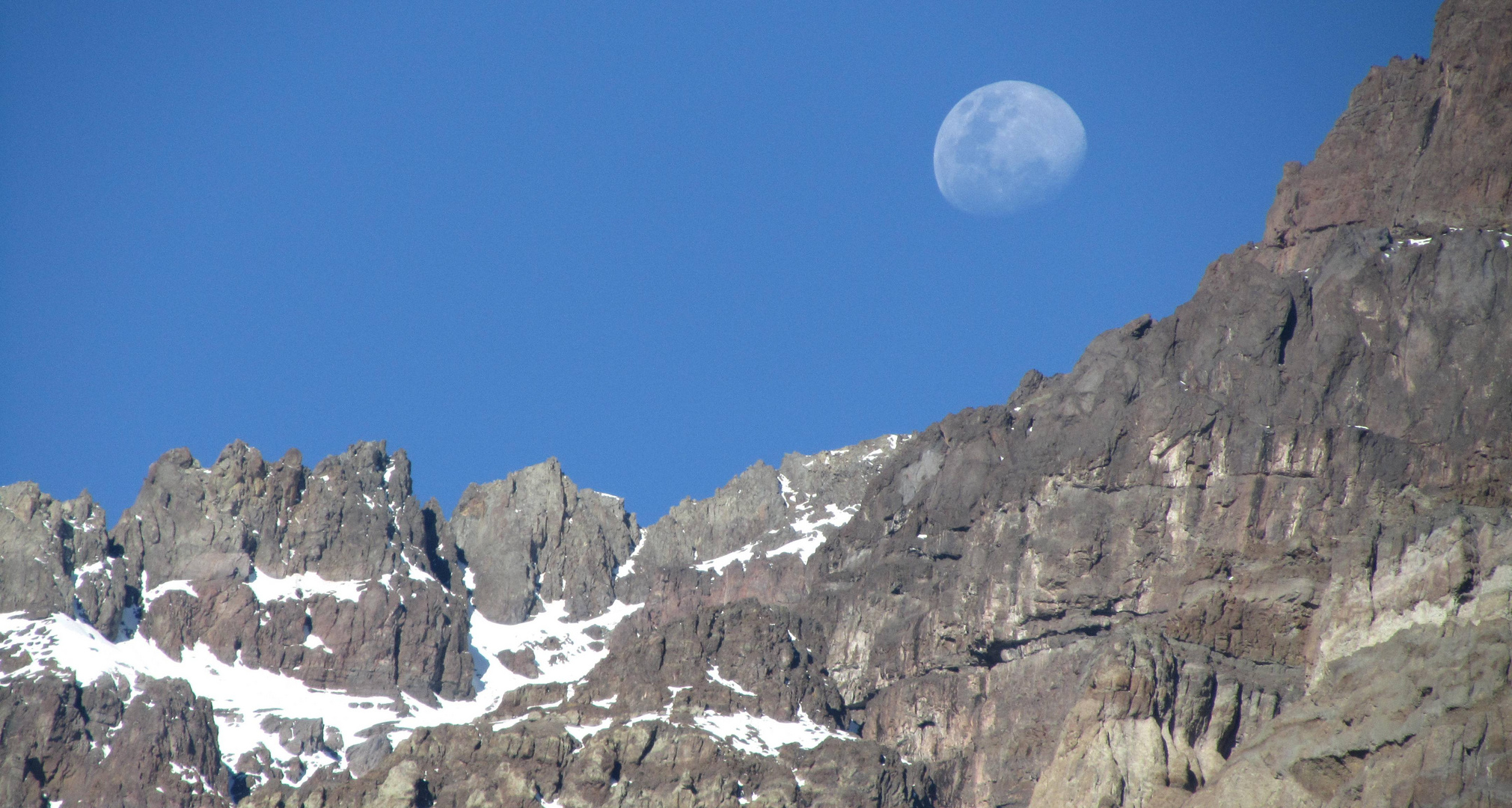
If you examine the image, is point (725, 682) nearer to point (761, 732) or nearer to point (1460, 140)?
point (761, 732)

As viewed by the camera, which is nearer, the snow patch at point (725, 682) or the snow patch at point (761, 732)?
the snow patch at point (761, 732)

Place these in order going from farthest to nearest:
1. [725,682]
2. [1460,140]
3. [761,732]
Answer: [1460,140]
[725,682]
[761,732]

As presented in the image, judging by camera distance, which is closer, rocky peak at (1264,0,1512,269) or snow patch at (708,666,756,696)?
snow patch at (708,666,756,696)

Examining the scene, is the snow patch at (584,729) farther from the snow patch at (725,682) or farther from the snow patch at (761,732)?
the snow patch at (725,682)

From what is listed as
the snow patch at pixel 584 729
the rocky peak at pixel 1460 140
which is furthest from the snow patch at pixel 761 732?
the rocky peak at pixel 1460 140

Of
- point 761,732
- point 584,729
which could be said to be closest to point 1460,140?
point 761,732

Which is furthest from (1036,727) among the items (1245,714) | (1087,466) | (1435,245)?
(1245,714)

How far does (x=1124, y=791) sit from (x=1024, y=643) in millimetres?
110503

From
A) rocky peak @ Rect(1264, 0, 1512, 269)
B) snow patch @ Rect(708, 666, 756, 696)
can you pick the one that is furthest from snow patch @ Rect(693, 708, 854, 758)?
rocky peak @ Rect(1264, 0, 1512, 269)

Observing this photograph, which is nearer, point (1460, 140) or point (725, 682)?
point (725, 682)

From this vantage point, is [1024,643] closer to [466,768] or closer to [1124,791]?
[466,768]

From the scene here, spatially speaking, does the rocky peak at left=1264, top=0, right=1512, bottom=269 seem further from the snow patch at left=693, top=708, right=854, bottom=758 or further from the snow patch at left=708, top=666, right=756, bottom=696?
the snow patch at left=708, top=666, right=756, bottom=696

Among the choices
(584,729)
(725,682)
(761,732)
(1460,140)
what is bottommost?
(584,729)

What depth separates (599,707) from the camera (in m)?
181
